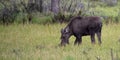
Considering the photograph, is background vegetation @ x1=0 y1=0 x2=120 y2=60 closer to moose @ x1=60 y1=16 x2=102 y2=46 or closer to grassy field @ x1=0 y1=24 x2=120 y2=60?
grassy field @ x1=0 y1=24 x2=120 y2=60

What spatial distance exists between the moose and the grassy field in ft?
1.10

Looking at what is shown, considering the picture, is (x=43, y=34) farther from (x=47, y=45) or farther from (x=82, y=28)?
(x=82, y=28)

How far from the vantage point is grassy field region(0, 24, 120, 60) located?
11445mm

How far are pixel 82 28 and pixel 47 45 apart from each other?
1.52 m

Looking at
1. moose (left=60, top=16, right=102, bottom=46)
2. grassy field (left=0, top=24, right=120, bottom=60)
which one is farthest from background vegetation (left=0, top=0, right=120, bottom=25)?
moose (left=60, top=16, right=102, bottom=46)

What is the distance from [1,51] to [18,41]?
2936mm

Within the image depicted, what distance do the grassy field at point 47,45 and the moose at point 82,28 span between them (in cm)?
33

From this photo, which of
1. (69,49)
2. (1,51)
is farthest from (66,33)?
(1,51)

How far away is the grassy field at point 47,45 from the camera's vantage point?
1145 centimetres

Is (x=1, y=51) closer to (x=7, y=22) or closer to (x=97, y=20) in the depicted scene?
(x=97, y=20)

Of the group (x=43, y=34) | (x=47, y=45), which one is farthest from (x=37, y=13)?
(x=47, y=45)

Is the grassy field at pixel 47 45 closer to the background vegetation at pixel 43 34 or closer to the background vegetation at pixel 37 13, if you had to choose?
the background vegetation at pixel 43 34

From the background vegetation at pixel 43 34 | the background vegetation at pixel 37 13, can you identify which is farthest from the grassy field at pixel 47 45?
the background vegetation at pixel 37 13

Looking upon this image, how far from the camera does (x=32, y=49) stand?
1330 cm
